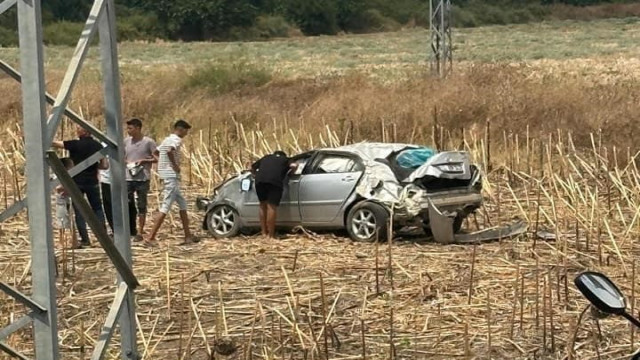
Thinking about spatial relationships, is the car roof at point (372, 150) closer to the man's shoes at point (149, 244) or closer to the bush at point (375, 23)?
the man's shoes at point (149, 244)

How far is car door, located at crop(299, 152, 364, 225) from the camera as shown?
13844 mm

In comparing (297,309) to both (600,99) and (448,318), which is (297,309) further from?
(600,99)

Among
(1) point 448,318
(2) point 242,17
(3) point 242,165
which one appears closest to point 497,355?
(1) point 448,318

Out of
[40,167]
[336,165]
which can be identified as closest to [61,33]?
[336,165]

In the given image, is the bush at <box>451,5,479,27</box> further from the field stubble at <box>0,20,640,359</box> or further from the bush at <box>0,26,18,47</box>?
the field stubble at <box>0,20,640,359</box>

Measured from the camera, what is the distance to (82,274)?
1150 centimetres

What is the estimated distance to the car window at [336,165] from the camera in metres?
14.1

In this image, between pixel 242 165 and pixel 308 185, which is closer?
pixel 308 185

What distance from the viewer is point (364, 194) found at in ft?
44.7

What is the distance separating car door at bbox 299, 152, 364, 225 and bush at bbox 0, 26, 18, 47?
47.1m

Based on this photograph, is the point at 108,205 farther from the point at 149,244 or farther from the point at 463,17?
the point at 463,17

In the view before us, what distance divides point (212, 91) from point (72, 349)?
22571 millimetres

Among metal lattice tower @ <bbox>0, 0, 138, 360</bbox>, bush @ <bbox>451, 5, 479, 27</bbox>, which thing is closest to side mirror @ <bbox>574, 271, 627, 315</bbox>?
metal lattice tower @ <bbox>0, 0, 138, 360</bbox>

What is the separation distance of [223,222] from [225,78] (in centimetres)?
1802
